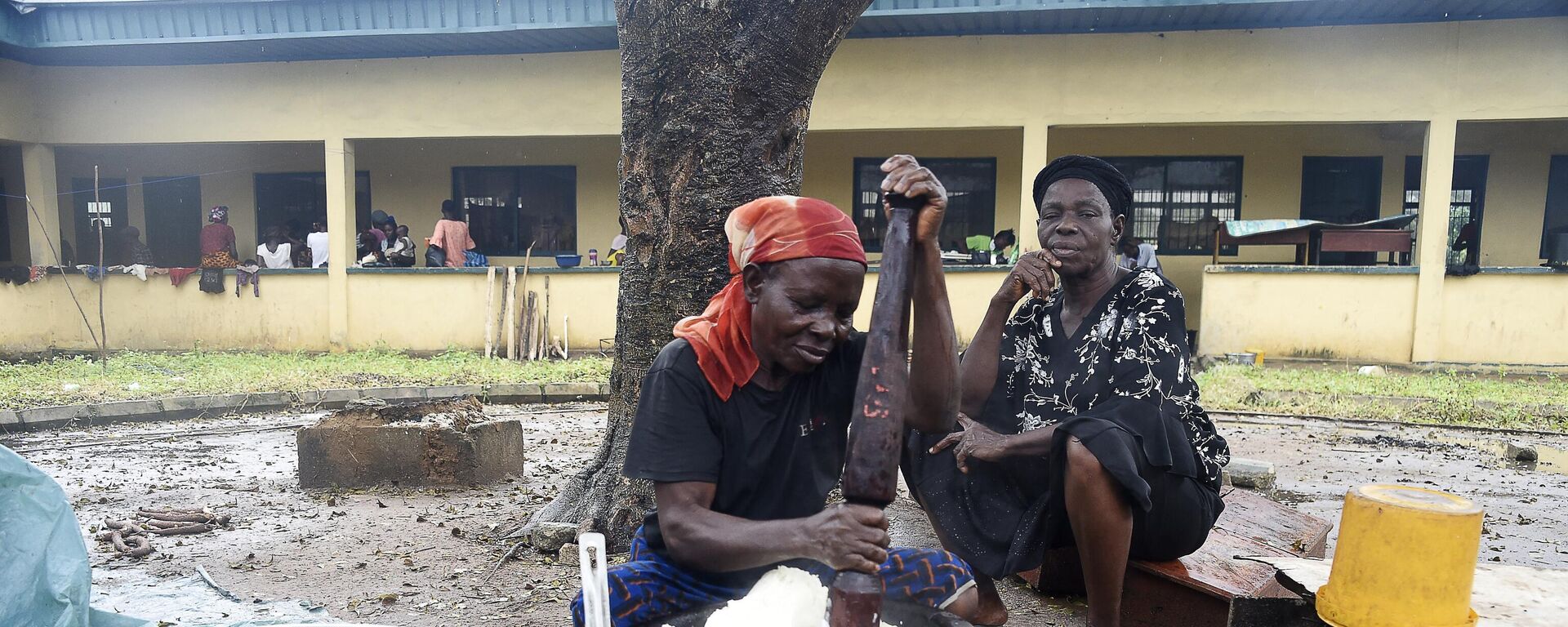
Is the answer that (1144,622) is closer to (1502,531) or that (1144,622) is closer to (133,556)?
(1502,531)

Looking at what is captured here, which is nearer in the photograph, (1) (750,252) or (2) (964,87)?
(1) (750,252)

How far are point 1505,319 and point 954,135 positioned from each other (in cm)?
699

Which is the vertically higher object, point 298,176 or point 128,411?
point 298,176

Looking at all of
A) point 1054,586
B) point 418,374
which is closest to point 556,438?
point 418,374

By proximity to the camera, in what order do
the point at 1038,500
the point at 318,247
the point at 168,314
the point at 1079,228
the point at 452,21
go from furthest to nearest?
1. the point at 318,247
2. the point at 168,314
3. the point at 452,21
4. the point at 1079,228
5. the point at 1038,500

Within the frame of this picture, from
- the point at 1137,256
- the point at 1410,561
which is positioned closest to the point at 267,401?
the point at 1410,561

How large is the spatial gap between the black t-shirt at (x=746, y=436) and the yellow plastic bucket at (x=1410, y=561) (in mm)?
1069

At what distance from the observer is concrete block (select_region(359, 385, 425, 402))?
8.96m

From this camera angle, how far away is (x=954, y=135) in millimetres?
13383

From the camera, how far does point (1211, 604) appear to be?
279 centimetres

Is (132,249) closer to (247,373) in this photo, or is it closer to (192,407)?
(247,373)

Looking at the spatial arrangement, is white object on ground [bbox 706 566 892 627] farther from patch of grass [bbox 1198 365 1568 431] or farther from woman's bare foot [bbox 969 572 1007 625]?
patch of grass [bbox 1198 365 1568 431]

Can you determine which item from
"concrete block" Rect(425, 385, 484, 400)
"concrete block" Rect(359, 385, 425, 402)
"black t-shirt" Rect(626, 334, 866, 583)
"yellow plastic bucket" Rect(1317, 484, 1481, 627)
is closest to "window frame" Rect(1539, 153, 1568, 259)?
"concrete block" Rect(425, 385, 484, 400)

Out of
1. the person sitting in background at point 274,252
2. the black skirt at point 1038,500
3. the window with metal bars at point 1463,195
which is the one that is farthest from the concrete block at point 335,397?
the window with metal bars at point 1463,195
